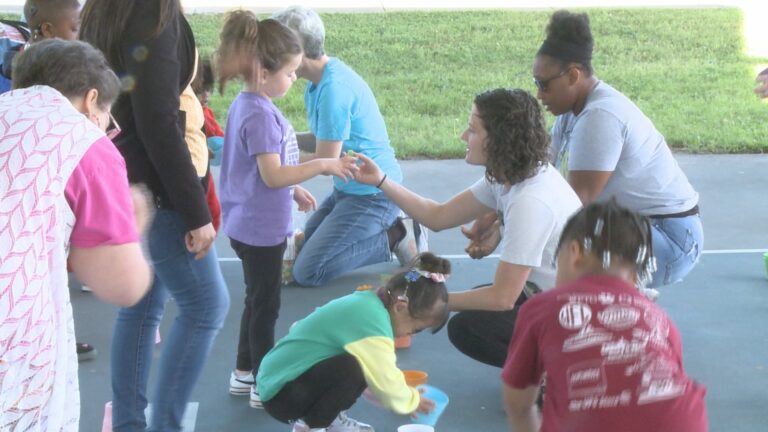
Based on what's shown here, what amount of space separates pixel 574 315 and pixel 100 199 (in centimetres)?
109

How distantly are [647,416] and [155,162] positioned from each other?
1.71 metres

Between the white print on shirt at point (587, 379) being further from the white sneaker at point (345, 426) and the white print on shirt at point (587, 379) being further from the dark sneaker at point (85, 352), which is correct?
the dark sneaker at point (85, 352)

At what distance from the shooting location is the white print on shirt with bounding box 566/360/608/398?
2.28 meters

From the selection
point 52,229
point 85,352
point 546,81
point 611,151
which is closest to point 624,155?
point 611,151

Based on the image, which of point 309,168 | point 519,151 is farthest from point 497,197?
point 309,168

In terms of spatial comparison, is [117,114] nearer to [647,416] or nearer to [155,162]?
[155,162]

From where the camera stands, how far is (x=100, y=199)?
2270mm

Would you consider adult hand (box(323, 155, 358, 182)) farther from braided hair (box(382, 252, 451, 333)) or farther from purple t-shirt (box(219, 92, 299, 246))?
braided hair (box(382, 252, 451, 333))

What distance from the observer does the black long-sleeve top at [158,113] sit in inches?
123

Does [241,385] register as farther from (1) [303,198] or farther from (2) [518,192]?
(2) [518,192]

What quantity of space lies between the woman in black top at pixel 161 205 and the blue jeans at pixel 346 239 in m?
2.19

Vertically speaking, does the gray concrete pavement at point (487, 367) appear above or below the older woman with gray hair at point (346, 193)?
below

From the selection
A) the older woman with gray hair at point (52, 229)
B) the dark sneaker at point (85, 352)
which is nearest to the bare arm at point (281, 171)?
the dark sneaker at point (85, 352)

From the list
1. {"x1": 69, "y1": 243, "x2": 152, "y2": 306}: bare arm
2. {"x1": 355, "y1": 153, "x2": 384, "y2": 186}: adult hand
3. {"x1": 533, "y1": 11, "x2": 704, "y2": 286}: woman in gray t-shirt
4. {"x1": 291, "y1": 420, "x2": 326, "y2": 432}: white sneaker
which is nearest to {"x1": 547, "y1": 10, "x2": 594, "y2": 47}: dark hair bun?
{"x1": 533, "y1": 11, "x2": 704, "y2": 286}: woman in gray t-shirt
